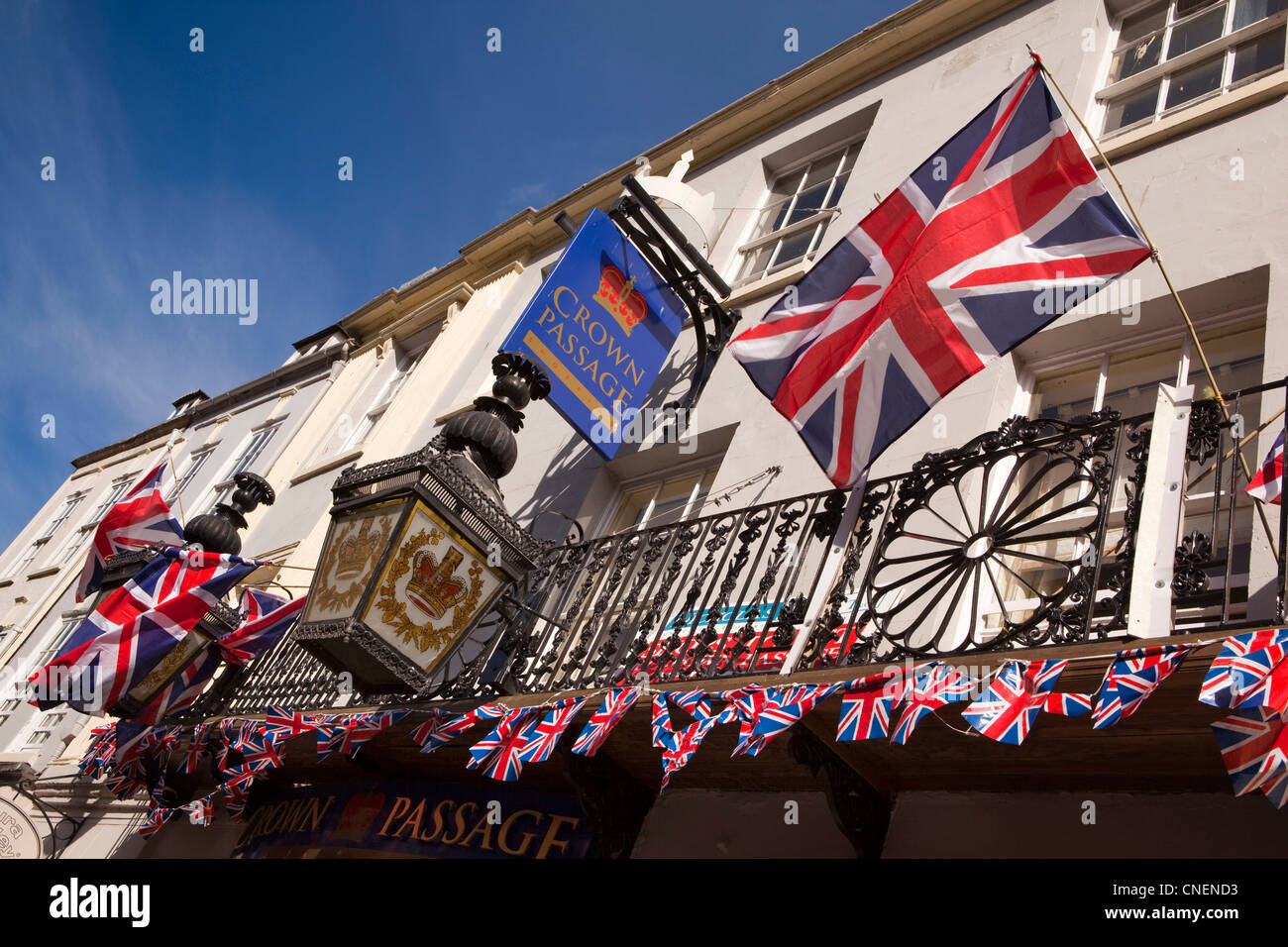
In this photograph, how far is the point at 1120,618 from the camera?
3.72m

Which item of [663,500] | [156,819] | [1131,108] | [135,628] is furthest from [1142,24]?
[156,819]

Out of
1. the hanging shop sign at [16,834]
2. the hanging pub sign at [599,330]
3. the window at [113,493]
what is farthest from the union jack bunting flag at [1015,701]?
the window at [113,493]

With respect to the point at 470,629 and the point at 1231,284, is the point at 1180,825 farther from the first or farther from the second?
the point at 470,629

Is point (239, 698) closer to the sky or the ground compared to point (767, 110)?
closer to the ground

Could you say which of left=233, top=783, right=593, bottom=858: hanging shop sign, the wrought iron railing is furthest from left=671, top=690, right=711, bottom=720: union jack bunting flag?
left=233, top=783, right=593, bottom=858: hanging shop sign

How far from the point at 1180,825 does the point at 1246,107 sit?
17.1ft

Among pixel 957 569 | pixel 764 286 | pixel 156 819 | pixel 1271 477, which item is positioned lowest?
pixel 156 819

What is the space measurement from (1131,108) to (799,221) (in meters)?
3.36

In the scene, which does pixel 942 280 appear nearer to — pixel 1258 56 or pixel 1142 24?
pixel 1258 56

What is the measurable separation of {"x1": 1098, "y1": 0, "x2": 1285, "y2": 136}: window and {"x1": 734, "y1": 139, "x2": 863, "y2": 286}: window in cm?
270

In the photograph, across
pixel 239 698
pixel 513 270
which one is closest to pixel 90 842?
pixel 239 698

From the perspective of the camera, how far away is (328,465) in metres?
14.6

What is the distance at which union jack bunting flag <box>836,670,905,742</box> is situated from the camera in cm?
364

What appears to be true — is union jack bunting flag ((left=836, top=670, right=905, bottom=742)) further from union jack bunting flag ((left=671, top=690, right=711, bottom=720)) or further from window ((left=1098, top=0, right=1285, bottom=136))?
window ((left=1098, top=0, right=1285, bottom=136))
